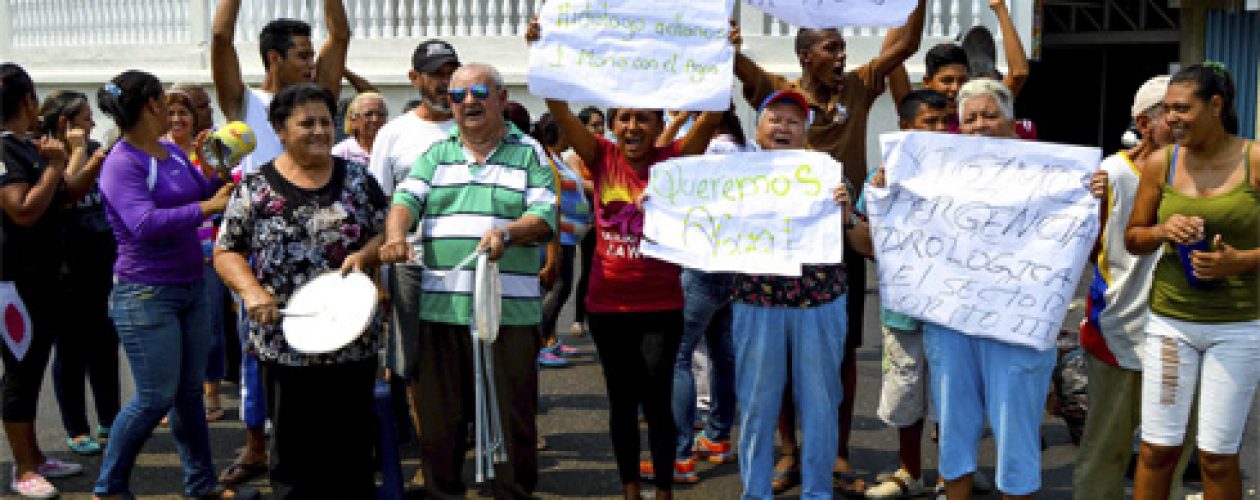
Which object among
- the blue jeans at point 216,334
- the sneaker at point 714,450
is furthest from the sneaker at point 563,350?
the sneaker at point 714,450

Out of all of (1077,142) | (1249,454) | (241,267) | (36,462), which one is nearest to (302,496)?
(241,267)

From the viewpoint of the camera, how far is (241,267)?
481 centimetres

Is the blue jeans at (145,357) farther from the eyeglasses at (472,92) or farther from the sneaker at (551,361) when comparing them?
the sneaker at (551,361)

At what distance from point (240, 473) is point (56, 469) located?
952 millimetres

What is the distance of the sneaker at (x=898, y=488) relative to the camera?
5.82m

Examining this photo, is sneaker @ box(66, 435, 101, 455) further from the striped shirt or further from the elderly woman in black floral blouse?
the striped shirt

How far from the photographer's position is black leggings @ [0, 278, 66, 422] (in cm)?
596

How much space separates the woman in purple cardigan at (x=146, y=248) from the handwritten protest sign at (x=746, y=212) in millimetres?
1863

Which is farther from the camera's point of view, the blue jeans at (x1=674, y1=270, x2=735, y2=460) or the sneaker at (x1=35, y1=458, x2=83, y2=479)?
the sneaker at (x1=35, y1=458, x2=83, y2=479)

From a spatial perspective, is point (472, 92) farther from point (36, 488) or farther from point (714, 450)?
point (36, 488)

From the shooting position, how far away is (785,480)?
237 inches

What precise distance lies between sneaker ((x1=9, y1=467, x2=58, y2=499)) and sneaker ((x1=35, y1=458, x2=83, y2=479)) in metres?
0.19

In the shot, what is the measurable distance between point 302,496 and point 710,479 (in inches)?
81.3

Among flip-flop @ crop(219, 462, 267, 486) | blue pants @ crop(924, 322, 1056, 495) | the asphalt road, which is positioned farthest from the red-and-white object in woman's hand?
blue pants @ crop(924, 322, 1056, 495)
